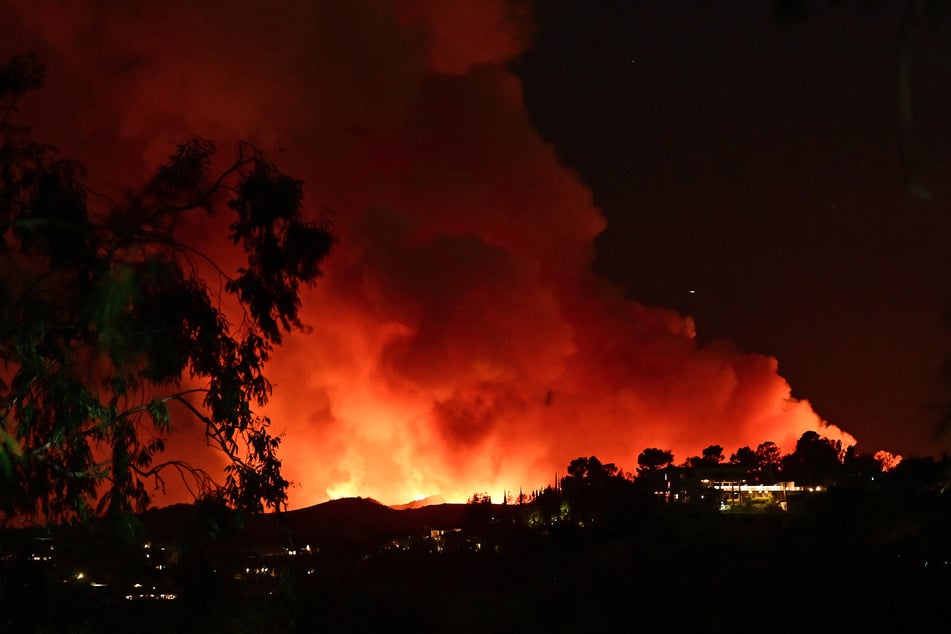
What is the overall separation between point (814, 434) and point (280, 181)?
71763 mm

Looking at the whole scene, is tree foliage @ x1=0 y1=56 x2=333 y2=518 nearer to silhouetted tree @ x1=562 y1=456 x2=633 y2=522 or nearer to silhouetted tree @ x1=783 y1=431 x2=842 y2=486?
silhouetted tree @ x1=562 y1=456 x2=633 y2=522

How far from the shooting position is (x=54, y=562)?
13.1 meters

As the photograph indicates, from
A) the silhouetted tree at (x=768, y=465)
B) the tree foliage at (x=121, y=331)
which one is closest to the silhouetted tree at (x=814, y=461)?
the silhouetted tree at (x=768, y=465)

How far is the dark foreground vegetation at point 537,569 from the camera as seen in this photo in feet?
42.5

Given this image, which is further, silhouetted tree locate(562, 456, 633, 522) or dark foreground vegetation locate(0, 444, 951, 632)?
silhouetted tree locate(562, 456, 633, 522)

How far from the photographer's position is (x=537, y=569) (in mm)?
47000

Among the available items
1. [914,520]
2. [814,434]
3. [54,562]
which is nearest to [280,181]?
[54,562]

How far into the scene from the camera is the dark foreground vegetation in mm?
12945

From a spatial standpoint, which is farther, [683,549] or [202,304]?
[683,549]

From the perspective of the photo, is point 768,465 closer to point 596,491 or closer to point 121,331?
point 596,491

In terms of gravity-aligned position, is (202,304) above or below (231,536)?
above

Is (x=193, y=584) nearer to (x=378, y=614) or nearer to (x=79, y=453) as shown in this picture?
(x=79, y=453)

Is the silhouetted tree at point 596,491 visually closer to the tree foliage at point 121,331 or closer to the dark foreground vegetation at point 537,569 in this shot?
the dark foreground vegetation at point 537,569

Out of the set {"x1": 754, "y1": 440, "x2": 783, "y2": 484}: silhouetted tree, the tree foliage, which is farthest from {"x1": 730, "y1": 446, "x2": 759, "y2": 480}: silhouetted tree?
the tree foliage
